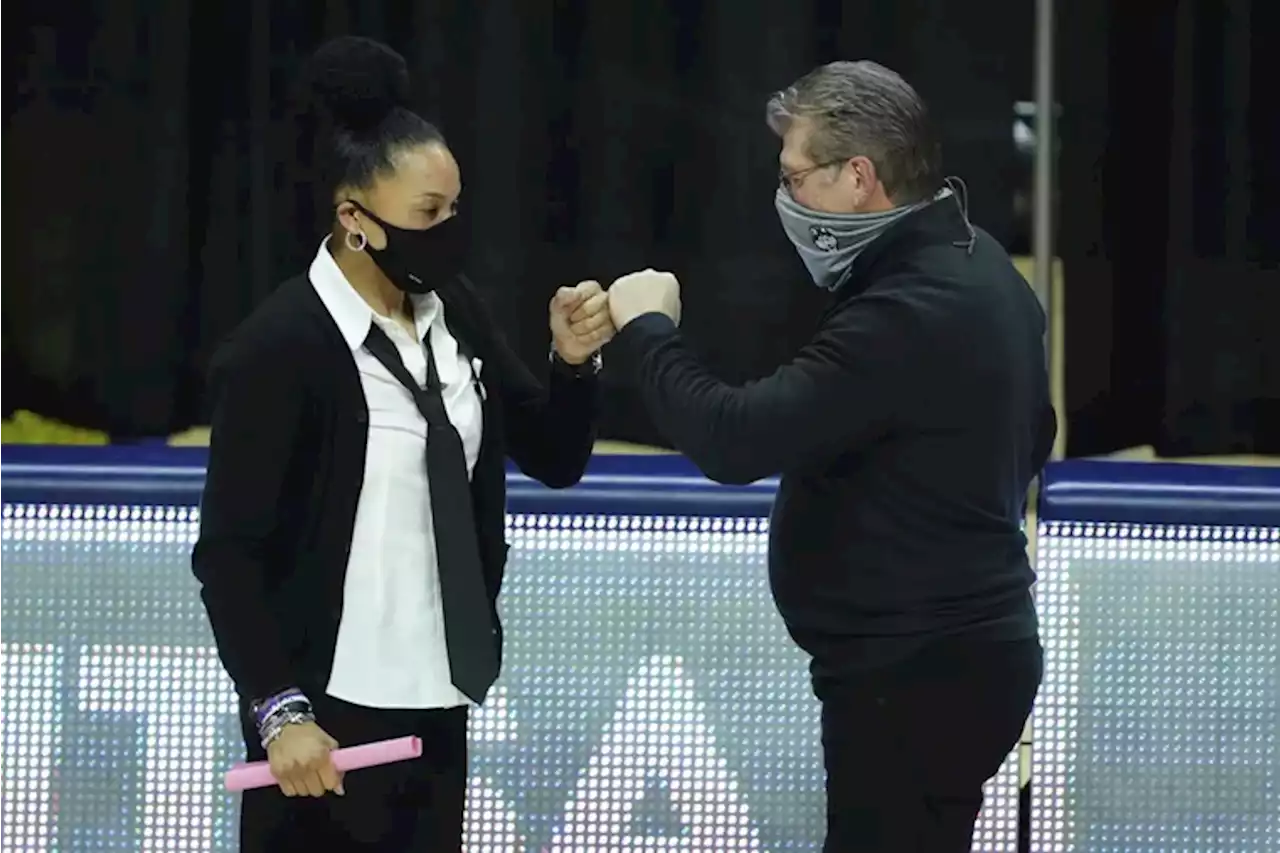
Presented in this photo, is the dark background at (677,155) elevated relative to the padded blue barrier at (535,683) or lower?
elevated

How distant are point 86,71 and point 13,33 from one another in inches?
7.2

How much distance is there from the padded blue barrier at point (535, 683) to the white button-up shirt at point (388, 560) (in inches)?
28.3

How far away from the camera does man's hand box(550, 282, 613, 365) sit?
1.97 m

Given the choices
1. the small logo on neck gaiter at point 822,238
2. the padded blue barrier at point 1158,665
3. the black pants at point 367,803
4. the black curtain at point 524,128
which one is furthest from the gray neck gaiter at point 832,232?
the black curtain at point 524,128

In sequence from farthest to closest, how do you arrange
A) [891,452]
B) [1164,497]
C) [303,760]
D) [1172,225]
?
[1172,225]
[1164,497]
[891,452]
[303,760]

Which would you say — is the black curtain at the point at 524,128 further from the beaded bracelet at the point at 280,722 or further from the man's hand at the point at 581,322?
the beaded bracelet at the point at 280,722

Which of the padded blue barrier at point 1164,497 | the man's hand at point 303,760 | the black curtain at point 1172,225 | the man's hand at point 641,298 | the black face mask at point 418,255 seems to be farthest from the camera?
the black curtain at point 1172,225

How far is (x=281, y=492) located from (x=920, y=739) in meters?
0.73

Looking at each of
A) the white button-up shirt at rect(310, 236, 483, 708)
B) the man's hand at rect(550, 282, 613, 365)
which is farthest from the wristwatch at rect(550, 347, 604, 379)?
the white button-up shirt at rect(310, 236, 483, 708)

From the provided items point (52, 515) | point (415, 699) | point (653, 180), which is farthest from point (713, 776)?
point (653, 180)

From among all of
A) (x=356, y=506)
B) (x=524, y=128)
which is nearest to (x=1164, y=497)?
(x=356, y=506)

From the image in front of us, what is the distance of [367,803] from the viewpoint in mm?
1776

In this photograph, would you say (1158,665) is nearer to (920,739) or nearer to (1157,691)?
(1157,691)

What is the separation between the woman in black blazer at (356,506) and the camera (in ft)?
5.57
